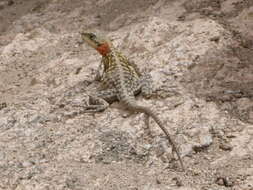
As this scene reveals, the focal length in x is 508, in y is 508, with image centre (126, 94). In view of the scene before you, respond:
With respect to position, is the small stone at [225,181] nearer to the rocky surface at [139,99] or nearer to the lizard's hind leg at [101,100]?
the rocky surface at [139,99]

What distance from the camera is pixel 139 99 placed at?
593 cm

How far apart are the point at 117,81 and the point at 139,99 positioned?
1.23 ft

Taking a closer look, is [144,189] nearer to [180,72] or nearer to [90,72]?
[180,72]

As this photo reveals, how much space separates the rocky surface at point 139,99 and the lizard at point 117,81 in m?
0.11

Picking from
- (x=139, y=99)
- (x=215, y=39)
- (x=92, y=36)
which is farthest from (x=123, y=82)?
(x=215, y=39)

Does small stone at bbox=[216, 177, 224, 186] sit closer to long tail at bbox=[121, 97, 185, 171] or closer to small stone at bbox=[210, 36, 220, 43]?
long tail at bbox=[121, 97, 185, 171]

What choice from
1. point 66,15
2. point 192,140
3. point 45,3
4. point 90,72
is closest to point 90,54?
point 90,72

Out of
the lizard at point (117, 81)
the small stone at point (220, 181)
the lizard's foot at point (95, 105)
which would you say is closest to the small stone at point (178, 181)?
the small stone at point (220, 181)

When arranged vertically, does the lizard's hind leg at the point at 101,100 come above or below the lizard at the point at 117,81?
below

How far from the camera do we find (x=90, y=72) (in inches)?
268

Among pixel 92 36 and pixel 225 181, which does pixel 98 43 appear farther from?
pixel 225 181

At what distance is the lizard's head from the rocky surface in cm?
40

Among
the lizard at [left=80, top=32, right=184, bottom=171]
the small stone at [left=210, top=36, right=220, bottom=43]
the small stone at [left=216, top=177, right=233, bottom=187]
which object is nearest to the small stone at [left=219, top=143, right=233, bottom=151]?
the small stone at [left=216, top=177, right=233, bottom=187]

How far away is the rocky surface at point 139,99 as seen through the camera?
4.76 meters
